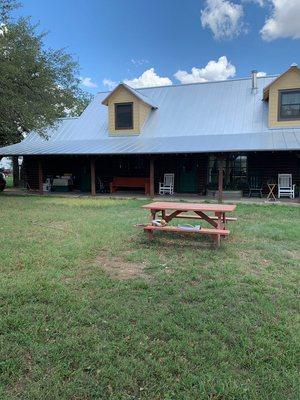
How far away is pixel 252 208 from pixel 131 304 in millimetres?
8343

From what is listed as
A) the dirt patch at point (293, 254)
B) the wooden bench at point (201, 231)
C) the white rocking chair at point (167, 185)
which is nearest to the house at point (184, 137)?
the white rocking chair at point (167, 185)

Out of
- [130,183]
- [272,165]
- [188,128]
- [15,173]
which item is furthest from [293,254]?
[15,173]

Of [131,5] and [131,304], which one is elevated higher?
Result: [131,5]

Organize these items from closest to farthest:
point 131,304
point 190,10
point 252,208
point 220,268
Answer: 1. point 131,304
2. point 220,268
3. point 252,208
4. point 190,10

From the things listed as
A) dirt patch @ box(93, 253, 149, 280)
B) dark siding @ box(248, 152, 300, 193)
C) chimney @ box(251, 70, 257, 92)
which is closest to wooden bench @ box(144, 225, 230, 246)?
dirt patch @ box(93, 253, 149, 280)

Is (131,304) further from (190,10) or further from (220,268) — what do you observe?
(190,10)

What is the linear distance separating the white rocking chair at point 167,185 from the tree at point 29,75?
5.68 meters

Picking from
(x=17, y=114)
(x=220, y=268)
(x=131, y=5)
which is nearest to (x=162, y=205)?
(x=220, y=268)

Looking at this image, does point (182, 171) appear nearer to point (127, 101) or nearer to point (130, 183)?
point (130, 183)

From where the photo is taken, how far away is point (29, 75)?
14.2 m

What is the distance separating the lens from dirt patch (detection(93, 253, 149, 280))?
4.81 m

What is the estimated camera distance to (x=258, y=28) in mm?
20062

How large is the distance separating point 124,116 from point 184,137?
349 cm

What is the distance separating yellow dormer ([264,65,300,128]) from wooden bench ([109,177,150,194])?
5.90 meters
